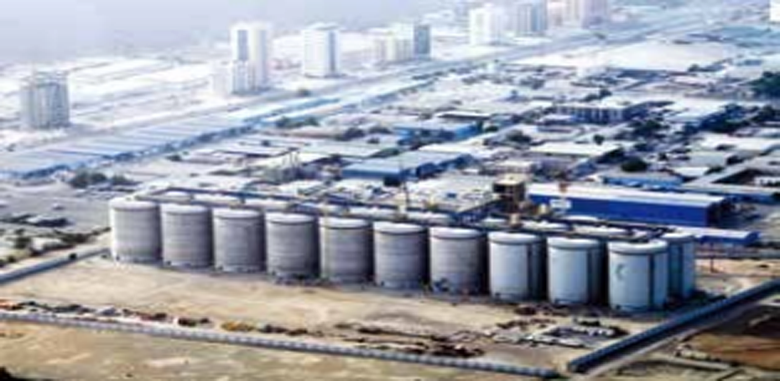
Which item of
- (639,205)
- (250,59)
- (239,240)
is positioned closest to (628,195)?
(639,205)

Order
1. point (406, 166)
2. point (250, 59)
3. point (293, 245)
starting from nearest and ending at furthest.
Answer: point (293, 245) → point (406, 166) → point (250, 59)

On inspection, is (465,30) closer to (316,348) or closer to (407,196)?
(407,196)

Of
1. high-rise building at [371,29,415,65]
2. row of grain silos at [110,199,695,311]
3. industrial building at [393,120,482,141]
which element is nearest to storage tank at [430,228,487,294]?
row of grain silos at [110,199,695,311]

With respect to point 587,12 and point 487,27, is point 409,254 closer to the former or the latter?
point 487,27

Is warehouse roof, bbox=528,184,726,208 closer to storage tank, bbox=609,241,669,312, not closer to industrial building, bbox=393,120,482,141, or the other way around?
storage tank, bbox=609,241,669,312

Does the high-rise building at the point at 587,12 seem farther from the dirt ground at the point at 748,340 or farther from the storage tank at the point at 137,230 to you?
the dirt ground at the point at 748,340

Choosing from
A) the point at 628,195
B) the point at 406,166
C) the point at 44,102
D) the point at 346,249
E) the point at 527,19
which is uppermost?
the point at 527,19

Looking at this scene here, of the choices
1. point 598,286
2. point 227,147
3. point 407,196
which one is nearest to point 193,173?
point 227,147
